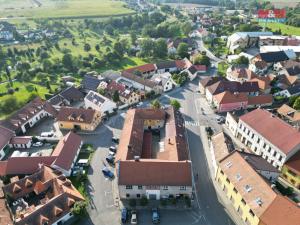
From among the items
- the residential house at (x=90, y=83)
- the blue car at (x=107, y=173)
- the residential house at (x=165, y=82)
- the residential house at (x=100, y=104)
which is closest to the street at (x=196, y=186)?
the blue car at (x=107, y=173)

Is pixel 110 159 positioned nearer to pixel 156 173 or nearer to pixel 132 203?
pixel 132 203

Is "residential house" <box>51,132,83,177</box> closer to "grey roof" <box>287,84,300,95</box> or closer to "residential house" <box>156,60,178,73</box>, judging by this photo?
"residential house" <box>156,60,178,73</box>

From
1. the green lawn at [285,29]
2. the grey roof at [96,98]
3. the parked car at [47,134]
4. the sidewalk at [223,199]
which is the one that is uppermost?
the green lawn at [285,29]

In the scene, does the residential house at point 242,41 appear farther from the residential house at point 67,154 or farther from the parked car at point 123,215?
the parked car at point 123,215

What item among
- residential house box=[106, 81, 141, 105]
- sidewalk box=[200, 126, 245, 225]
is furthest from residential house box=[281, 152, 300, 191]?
residential house box=[106, 81, 141, 105]

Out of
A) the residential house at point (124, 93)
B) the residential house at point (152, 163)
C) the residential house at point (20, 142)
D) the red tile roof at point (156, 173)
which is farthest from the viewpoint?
the residential house at point (124, 93)

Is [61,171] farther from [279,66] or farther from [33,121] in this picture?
[279,66]
